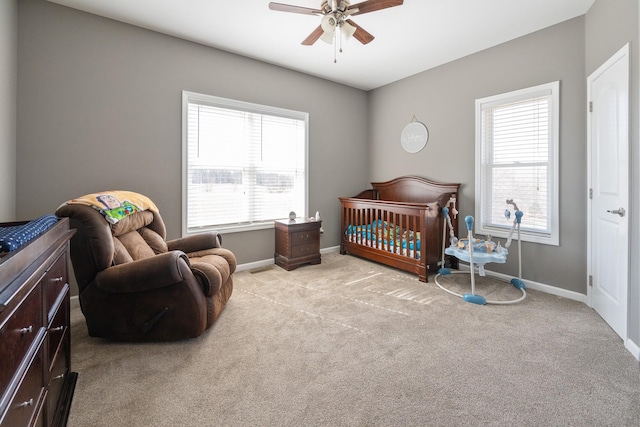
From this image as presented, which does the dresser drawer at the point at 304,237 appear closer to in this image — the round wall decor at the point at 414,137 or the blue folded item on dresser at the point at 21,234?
the round wall decor at the point at 414,137

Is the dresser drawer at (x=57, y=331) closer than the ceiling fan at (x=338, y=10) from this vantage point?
Yes

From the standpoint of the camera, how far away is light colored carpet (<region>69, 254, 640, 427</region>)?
1.41 metres

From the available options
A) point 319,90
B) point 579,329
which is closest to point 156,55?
point 319,90

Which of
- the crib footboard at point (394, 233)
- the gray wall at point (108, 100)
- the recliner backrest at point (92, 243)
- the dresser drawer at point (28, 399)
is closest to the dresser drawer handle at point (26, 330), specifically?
the dresser drawer at point (28, 399)

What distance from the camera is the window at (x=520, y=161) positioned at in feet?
9.77

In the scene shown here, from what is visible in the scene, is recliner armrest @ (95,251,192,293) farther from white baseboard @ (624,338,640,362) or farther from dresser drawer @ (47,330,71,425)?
white baseboard @ (624,338,640,362)

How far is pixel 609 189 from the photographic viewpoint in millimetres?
2287

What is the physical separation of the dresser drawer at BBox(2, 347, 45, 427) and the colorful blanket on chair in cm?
114

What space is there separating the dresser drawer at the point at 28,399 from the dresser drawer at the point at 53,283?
190mm

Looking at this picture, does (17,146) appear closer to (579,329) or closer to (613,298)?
(579,329)

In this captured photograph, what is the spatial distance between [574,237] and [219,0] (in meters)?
3.86

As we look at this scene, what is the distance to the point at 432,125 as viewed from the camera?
13.2 ft

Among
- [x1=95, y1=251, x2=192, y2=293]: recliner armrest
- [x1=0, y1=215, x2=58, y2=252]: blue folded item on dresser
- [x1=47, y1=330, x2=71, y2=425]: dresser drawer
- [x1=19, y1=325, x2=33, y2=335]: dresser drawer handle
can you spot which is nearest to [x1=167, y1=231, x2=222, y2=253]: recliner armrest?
[x1=95, y1=251, x2=192, y2=293]: recliner armrest

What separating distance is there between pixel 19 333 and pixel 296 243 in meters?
3.04
